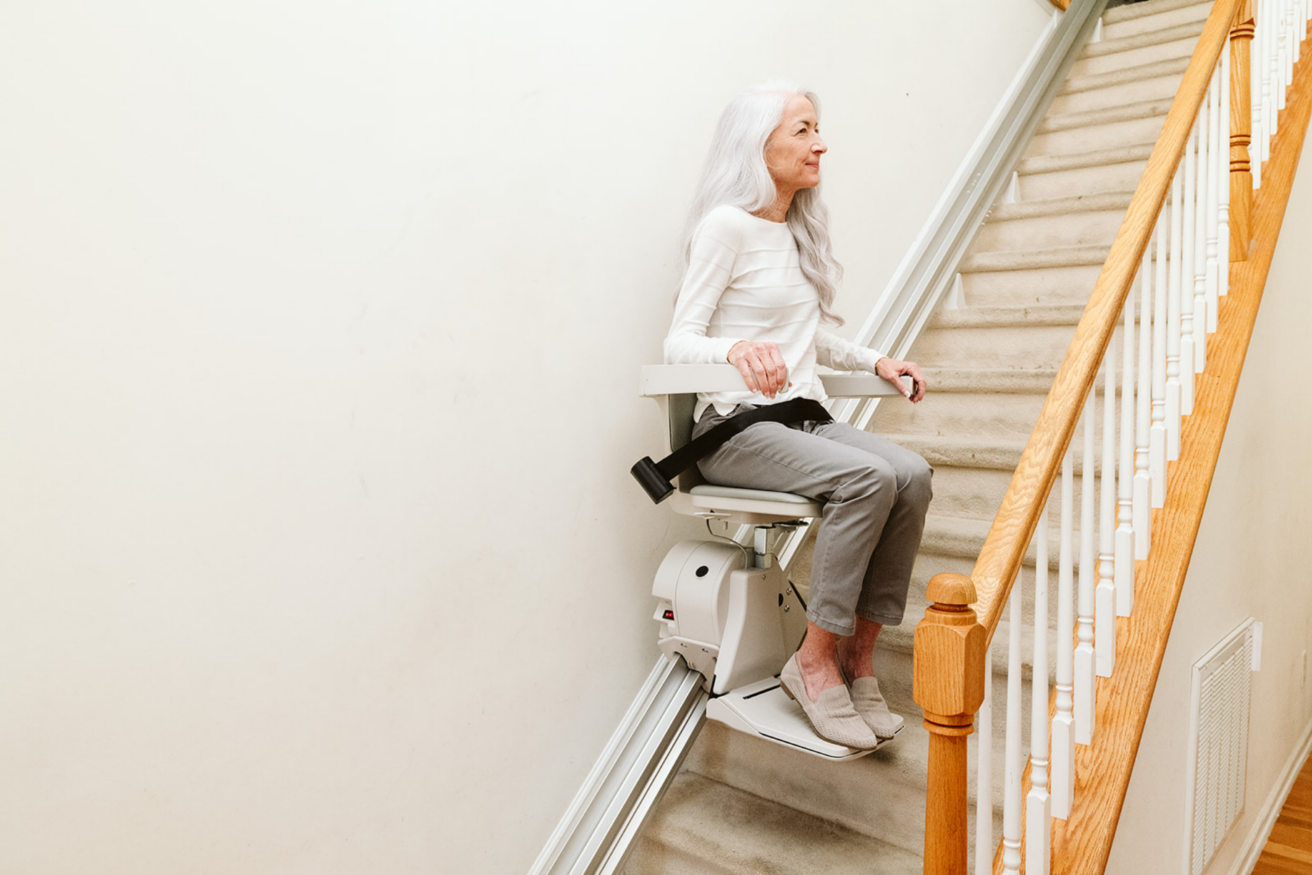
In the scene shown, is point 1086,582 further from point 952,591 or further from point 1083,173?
point 1083,173

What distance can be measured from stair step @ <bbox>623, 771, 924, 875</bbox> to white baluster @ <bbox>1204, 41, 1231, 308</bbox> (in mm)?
1154

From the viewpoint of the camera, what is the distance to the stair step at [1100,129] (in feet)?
10.0

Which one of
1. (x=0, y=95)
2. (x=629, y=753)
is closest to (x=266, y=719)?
(x=629, y=753)

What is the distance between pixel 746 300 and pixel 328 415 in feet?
2.60

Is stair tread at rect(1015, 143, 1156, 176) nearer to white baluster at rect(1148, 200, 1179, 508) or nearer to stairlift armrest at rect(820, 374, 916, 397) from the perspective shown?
white baluster at rect(1148, 200, 1179, 508)

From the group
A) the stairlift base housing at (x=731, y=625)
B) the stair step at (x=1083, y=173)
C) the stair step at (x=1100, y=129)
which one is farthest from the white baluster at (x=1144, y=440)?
the stair step at (x=1100, y=129)

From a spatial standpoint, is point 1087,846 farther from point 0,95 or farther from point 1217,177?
point 0,95

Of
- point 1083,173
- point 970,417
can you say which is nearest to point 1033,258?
point 1083,173

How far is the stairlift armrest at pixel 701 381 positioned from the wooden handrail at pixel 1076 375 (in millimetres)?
462

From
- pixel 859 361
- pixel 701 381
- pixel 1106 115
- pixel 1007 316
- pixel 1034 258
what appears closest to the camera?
pixel 701 381

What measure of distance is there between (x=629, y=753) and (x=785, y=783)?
1.08ft

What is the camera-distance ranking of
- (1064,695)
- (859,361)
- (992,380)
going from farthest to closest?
(992,380) < (859,361) < (1064,695)

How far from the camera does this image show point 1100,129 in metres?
3.13

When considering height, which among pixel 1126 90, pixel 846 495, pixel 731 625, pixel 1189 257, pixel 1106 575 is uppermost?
pixel 1126 90
